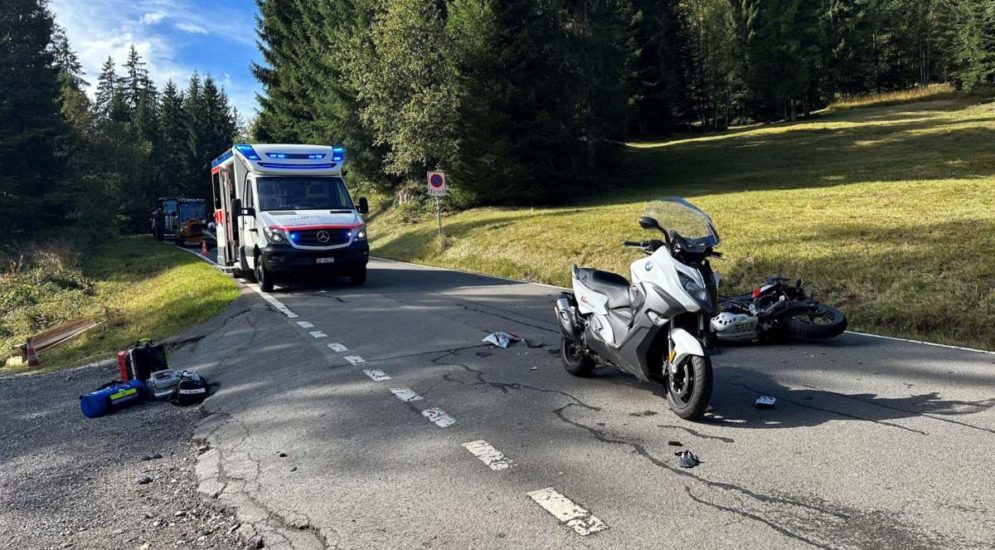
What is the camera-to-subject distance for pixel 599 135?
35.2m

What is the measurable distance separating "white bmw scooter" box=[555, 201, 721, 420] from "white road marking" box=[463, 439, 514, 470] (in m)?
1.45

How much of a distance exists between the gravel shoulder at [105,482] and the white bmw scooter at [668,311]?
10.4ft

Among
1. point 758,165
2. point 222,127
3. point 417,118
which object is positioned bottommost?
point 758,165

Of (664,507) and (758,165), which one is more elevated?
(758,165)

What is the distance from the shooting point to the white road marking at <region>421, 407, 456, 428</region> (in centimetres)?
532

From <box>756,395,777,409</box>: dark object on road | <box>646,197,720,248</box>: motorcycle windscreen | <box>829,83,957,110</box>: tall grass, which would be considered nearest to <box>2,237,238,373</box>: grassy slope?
<box>646,197,720,248</box>: motorcycle windscreen

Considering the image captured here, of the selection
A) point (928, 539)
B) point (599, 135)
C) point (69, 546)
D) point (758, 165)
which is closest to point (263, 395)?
point (69, 546)

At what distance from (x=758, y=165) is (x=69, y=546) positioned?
36417 mm

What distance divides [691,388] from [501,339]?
11.7 ft

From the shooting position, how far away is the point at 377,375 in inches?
276

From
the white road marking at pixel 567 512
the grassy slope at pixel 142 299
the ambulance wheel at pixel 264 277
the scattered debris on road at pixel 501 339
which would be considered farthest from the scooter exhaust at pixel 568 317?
the ambulance wheel at pixel 264 277

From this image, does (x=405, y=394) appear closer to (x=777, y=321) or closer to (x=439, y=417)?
(x=439, y=417)

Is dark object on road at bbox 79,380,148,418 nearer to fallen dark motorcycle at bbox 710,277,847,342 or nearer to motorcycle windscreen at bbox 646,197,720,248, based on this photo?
motorcycle windscreen at bbox 646,197,720,248

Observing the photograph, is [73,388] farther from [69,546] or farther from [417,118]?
[417,118]
